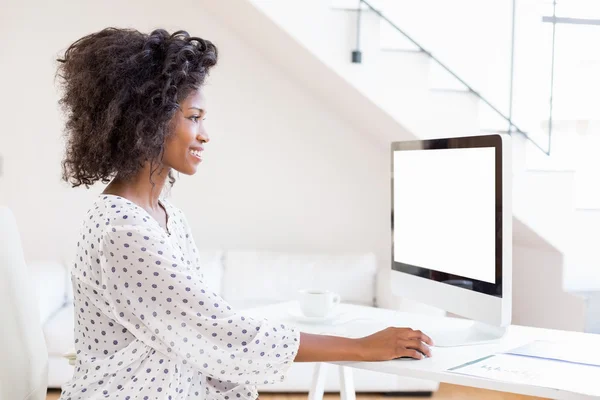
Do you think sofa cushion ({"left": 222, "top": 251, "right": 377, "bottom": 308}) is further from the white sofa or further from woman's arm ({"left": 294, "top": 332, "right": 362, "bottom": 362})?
woman's arm ({"left": 294, "top": 332, "right": 362, "bottom": 362})

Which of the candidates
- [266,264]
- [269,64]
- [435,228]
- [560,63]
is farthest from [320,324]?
[269,64]

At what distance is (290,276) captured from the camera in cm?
379

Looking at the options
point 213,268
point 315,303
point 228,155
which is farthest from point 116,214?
point 228,155

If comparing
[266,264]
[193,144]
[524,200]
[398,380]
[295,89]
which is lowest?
[398,380]

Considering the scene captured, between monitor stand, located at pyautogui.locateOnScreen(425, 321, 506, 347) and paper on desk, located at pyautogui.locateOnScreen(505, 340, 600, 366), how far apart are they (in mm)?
78

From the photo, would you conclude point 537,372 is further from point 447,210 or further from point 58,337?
point 58,337

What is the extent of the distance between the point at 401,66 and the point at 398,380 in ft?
4.65

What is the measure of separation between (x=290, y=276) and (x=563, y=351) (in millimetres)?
2285

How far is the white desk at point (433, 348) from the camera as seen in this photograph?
135cm

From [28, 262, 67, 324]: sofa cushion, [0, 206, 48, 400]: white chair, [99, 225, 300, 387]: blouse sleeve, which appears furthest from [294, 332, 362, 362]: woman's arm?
[28, 262, 67, 324]: sofa cushion

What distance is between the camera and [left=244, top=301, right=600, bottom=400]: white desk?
53.3 inches

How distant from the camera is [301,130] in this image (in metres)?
4.18

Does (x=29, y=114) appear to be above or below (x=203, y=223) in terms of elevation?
above

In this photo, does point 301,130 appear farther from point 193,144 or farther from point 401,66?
point 193,144
